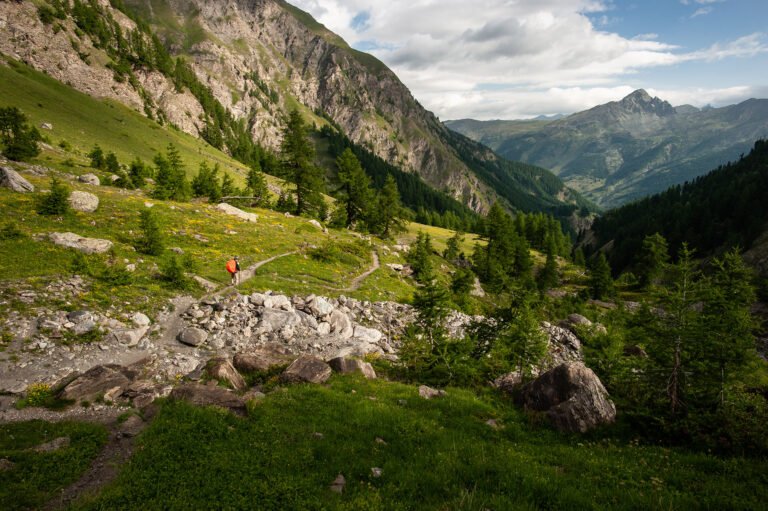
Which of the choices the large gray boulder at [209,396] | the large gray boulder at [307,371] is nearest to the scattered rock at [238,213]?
the large gray boulder at [307,371]

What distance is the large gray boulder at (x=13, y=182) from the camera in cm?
3309

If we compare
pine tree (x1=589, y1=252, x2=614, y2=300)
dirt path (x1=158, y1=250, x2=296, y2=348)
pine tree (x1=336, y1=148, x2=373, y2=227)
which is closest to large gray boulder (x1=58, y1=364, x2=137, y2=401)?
dirt path (x1=158, y1=250, x2=296, y2=348)

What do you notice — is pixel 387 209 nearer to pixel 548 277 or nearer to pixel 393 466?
pixel 548 277

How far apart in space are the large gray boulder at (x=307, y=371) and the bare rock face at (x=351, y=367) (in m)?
0.74

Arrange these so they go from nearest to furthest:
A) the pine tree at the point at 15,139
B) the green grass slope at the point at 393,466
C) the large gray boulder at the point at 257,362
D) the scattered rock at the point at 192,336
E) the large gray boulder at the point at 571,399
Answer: the green grass slope at the point at 393,466 < the large gray boulder at the point at 571,399 < the large gray boulder at the point at 257,362 < the scattered rock at the point at 192,336 < the pine tree at the point at 15,139

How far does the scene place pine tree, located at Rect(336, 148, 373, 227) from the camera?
59.4m

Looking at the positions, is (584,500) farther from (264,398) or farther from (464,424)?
(264,398)

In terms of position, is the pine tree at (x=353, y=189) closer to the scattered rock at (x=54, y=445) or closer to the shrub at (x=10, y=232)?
the shrub at (x=10, y=232)

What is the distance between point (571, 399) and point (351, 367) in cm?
1010

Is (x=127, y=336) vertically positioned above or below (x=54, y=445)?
above

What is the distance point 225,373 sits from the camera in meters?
15.7

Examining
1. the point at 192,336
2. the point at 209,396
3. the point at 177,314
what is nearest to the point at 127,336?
the point at 192,336

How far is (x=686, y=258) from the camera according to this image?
14.4m

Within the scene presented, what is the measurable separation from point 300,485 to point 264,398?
5284 millimetres
